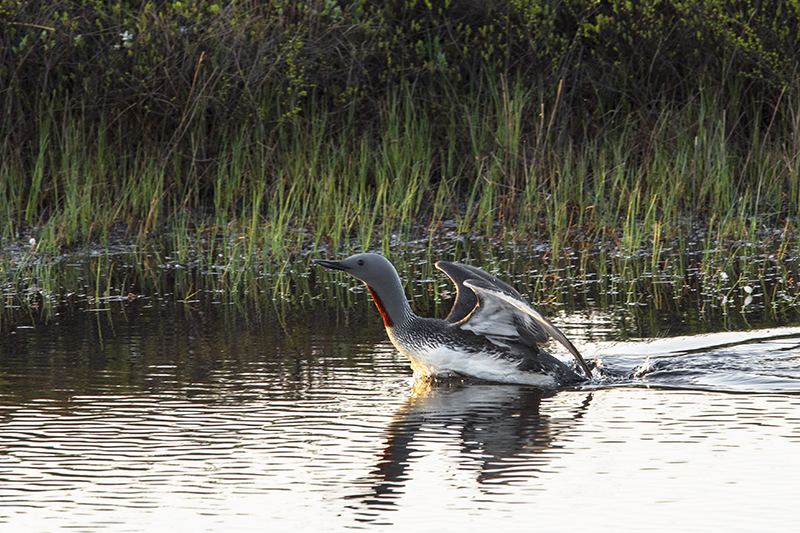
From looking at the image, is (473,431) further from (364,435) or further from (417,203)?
(417,203)

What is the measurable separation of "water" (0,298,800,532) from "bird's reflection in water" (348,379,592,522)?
0.01m

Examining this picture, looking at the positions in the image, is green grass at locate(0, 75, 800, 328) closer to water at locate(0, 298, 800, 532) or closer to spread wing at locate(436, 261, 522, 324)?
spread wing at locate(436, 261, 522, 324)

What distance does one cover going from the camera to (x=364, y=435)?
4391mm

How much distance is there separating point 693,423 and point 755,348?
53.1 inches

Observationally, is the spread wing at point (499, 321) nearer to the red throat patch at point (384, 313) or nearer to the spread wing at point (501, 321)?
the spread wing at point (501, 321)

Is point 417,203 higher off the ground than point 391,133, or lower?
lower

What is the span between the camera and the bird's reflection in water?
3.83 metres

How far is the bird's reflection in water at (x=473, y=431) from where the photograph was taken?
151 inches

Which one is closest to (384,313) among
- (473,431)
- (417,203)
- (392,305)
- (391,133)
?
(392,305)

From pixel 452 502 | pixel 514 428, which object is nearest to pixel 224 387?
pixel 514 428

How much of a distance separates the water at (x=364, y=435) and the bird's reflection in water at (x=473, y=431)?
0.04 ft

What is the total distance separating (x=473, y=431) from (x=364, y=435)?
42 centimetres

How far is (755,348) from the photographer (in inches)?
223

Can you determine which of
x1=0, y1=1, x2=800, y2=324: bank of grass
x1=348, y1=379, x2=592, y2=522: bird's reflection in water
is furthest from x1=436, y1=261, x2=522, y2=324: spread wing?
x1=0, y1=1, x2=800, y2=324: bank of grass
